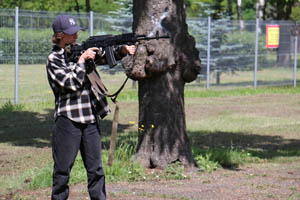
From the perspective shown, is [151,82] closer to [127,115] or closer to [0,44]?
[127,115]

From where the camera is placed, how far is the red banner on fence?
858 inches

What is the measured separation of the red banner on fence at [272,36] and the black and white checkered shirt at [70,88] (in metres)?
17.0

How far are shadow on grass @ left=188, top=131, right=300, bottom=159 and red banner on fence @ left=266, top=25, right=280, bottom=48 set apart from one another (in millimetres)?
10436

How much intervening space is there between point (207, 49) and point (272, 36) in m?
3.32

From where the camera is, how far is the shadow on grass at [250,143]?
9.88 m

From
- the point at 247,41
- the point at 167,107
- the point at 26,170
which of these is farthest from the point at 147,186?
the point at 247,41

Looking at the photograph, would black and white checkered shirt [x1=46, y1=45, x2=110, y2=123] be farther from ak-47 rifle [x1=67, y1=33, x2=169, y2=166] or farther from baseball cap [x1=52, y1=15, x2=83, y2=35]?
baseball cap [x1=52, y1=15, x2=83, y2=35]

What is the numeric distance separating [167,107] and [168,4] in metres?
1.33

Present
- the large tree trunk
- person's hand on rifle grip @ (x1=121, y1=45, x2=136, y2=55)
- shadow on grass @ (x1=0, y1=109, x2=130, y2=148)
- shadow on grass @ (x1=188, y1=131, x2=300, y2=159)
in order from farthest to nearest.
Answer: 1. shadow on grass @ (x1=0, y1=109, x2=130, y2=148)
2. shadow on grass @ (x1=188, y1=131, x2=300, y2=159)
3. the large tree trunk
4. person's hand on rifle grip @ (x1=121, y1=45, x2=136, y2=55)

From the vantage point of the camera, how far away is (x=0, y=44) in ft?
49.3

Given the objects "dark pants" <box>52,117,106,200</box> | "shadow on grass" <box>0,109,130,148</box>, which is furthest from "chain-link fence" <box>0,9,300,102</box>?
"dark pants" <box>52,117,106,200</box>

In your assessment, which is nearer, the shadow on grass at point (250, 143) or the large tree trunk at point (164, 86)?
the large tree trunk at point (164, 86)

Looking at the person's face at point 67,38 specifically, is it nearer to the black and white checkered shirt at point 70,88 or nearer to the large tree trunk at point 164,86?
the black and white checkered shirt at point 70,88

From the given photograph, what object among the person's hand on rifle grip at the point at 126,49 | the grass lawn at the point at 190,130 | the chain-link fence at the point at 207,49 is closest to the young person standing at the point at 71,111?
the person's hand on rifle grip at the point at 126,49
